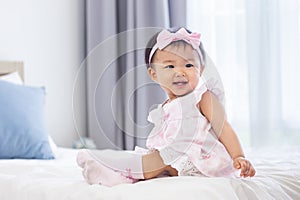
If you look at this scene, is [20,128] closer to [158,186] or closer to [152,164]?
[152,164]

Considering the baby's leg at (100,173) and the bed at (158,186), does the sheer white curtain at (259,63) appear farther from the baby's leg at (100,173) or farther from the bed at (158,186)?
the baby's leg at (100,173)

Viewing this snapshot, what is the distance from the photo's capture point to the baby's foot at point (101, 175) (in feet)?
4.52

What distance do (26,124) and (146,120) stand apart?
1013 mm

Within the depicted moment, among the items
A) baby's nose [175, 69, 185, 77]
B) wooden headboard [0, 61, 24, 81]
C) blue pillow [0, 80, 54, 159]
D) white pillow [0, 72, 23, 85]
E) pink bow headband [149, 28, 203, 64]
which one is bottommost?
blue pillow [0, 80, 54, 159]

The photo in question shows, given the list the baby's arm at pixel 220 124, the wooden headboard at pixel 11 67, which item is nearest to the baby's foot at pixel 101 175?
the baby's arm at pixel 220 124

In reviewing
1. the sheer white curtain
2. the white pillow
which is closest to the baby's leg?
the white pillow

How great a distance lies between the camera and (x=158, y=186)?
124 centimetres

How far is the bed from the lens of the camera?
1219 millimetres

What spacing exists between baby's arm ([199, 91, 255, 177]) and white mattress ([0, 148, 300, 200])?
0.07m

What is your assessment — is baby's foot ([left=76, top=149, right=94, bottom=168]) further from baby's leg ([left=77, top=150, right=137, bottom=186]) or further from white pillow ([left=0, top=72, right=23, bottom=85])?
white pillow ([left=0, top=72, right=23, bottom=85])

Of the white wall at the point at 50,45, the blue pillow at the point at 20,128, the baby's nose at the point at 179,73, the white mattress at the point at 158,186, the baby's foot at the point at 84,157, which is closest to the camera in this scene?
the white mattress at the point at 158,186

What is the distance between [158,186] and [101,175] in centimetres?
21

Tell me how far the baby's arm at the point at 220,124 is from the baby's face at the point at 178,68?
54mm

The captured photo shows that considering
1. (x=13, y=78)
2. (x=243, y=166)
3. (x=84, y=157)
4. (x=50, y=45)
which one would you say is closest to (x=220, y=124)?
(x=243, y=166)
